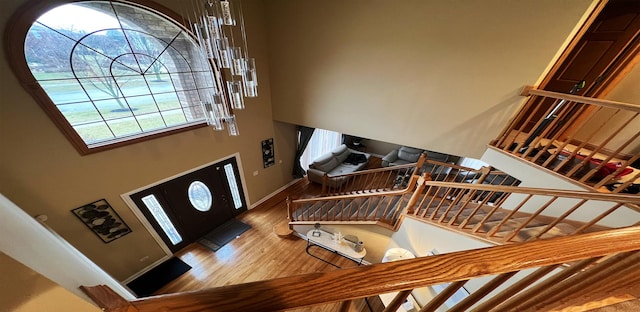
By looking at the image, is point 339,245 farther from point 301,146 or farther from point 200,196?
point 301,146

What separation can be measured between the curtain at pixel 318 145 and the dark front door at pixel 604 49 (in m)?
4.90

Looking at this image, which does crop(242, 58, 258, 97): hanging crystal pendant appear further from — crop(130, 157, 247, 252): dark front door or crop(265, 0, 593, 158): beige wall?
crop(130, 157, 247, 252): dark front door

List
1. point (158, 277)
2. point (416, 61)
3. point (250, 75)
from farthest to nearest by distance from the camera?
point (158, 277) < point (416, 61) < point (250, 75)

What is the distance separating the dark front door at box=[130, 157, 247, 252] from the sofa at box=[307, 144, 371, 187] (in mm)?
2113

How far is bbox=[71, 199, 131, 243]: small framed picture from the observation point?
8.46 feet

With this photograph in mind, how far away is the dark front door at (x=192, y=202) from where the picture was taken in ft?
10.6

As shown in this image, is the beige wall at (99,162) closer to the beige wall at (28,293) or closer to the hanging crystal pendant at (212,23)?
the hanging crystal pendant at (212,23)

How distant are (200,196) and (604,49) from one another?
666 cm

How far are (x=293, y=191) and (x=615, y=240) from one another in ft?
17.4

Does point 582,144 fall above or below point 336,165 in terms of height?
above

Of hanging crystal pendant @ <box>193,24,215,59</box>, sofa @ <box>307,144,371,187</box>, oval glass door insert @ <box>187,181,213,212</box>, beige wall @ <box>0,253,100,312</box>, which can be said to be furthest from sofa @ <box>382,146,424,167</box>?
beige wall @ <box>0,253,100,312</box>

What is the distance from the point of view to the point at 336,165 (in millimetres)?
6406

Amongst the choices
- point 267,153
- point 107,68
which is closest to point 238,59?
point 107,68

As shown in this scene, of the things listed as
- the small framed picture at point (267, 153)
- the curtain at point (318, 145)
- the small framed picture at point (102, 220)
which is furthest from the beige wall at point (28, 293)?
the curtain at point (318, 145)
